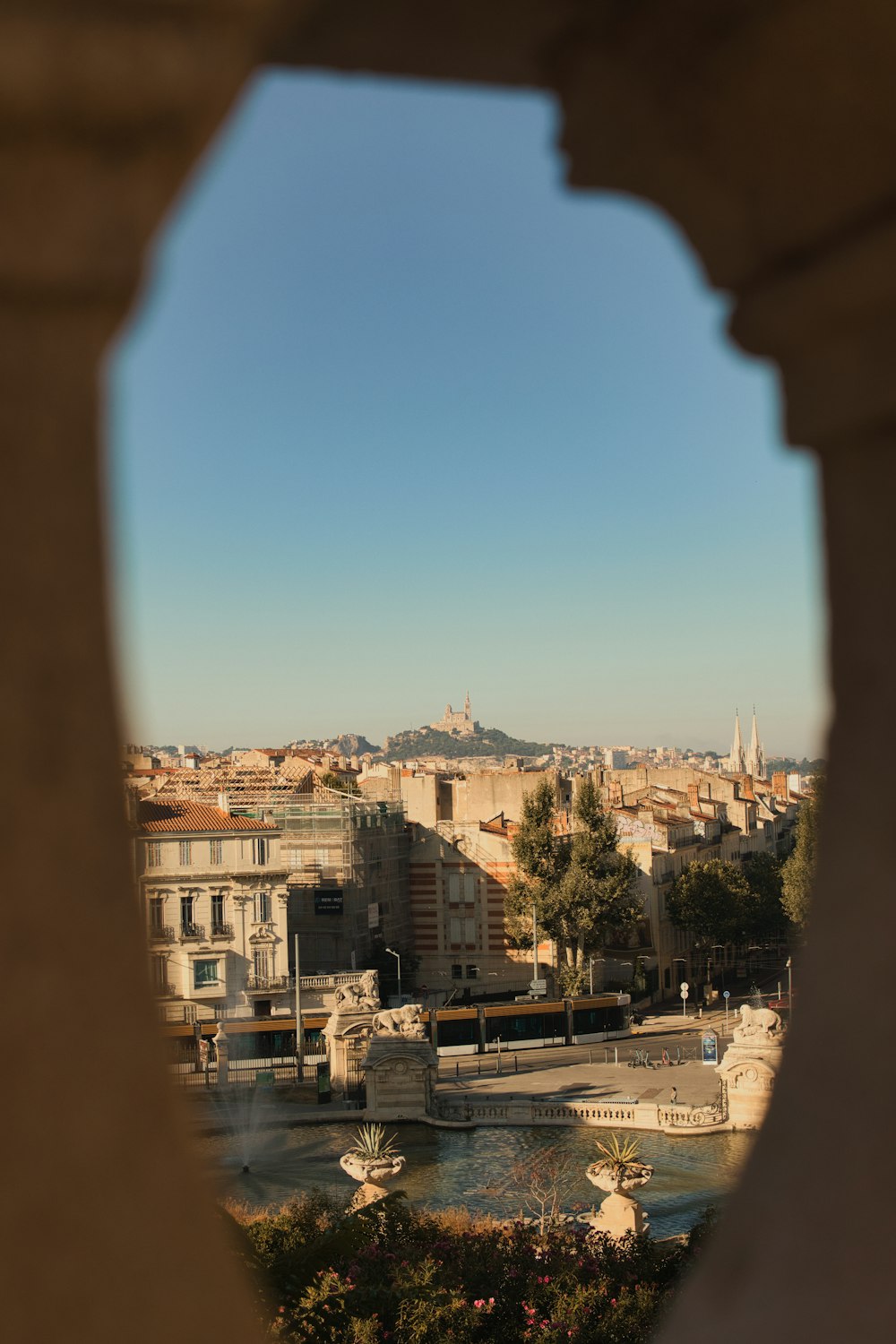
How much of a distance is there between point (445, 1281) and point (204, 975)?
60.1 feet

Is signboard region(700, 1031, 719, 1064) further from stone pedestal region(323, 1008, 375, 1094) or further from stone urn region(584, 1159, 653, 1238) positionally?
stone urn region(584, 1159, 653, 1238)

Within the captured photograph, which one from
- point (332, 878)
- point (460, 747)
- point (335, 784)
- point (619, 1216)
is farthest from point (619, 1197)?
point (460, 747)

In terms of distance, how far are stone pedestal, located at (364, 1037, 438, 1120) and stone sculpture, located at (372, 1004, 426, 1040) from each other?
0.63 ft

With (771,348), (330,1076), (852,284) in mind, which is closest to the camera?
(852,284)

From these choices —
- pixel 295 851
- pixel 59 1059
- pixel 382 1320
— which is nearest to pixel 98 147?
pixel 59 1059

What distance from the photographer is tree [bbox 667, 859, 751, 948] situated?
1326 inches

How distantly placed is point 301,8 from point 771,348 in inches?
26.3

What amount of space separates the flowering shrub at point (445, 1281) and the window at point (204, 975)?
16.3m

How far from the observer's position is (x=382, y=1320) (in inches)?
331

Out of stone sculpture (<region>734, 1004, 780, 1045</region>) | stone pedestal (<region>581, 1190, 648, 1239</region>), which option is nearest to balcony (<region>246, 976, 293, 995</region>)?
stone sculpture (<region>734, 1004, 780, 1045</region>)

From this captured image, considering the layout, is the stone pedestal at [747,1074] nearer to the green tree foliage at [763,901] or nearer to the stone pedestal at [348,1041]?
the stone pedestal at [348,1041]

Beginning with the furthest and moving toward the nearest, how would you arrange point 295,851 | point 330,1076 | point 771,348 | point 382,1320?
1. point 295,851
2. point 330,1076
3. point 382,1320
4. point 771,348

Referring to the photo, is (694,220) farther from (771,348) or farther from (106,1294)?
(106,1294)

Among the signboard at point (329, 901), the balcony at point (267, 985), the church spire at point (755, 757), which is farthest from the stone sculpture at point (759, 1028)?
the church spire at point (755, 757)
